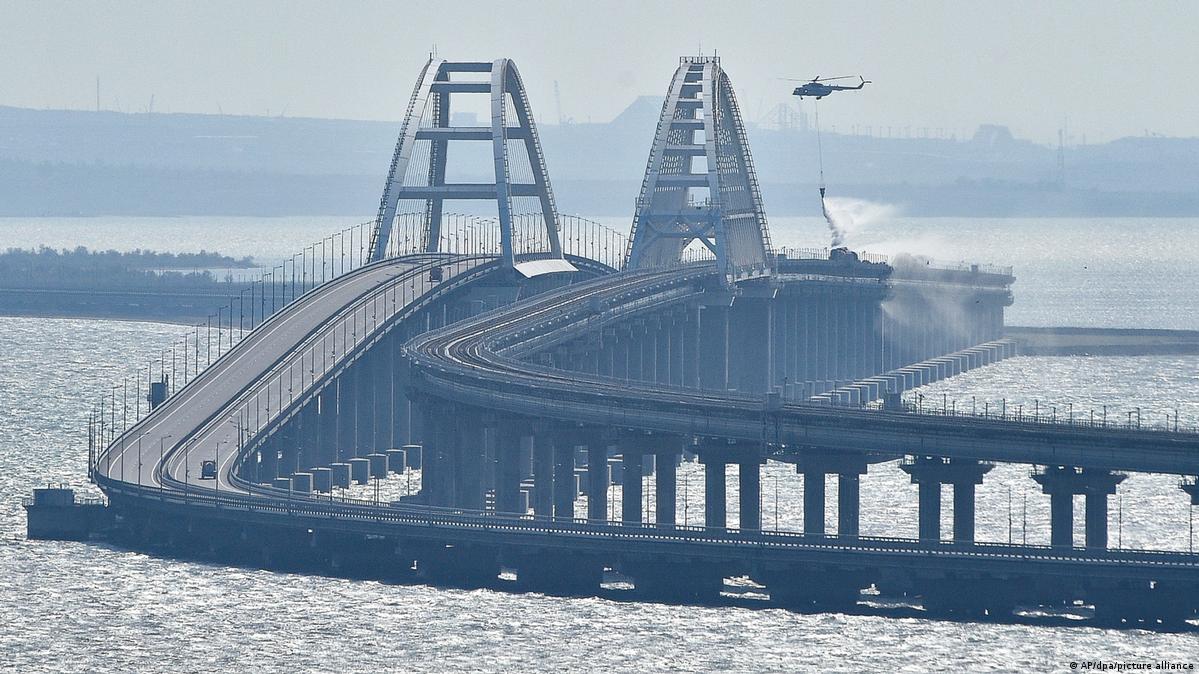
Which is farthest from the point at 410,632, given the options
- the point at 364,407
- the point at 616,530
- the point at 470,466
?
the point at 364,407

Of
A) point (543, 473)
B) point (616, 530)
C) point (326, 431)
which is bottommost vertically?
A: point (616, 530)

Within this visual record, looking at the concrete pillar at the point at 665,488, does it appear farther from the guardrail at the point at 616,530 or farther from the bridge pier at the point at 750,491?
the guardrail at the point at 616,530

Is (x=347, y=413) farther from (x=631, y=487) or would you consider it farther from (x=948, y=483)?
(x=948, y=483)

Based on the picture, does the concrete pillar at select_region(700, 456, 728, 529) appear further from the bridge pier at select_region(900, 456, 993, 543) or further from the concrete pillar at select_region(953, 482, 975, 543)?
the concrete pillar at select_region(953, 482, 975, 543)

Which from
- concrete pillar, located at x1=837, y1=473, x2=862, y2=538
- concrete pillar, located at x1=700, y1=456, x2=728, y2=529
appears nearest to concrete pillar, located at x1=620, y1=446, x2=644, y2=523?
concrete pillar, located at x1=700, y1=456, x2=728, y2=529

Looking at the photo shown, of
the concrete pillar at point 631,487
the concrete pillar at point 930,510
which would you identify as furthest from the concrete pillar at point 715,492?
the concrete pillar at point 930,510

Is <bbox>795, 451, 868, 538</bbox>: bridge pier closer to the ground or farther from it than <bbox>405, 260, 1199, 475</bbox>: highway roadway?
closer to the ground
